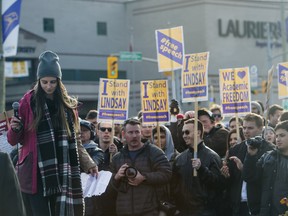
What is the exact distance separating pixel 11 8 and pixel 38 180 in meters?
11.7

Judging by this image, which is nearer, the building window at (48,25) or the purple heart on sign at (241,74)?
the purple heart on sign at (241,74)

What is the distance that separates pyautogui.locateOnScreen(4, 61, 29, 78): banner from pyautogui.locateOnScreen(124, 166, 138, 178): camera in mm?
37851

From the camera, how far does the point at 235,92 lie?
1282cm

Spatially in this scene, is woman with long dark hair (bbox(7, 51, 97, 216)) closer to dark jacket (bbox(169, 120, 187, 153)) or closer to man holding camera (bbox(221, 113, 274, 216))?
man holding camera (bbox(221, 113, 274, 216))

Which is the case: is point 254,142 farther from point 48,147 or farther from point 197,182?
point 48,147

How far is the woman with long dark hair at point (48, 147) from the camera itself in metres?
7.39

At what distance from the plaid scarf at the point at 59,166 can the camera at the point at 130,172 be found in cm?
153

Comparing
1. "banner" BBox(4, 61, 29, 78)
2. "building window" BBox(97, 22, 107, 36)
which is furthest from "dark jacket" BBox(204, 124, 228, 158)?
"building window" BBox(97, 22, 107, 36)

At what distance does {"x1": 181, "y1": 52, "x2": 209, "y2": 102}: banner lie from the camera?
10.9m

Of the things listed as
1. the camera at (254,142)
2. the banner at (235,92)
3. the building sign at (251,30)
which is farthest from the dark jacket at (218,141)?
the building sign at (251,30)

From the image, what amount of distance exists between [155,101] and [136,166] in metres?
2.77

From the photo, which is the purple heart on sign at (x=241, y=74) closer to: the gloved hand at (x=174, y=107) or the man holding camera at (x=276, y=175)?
the gloved hand at (x=174, y=107)

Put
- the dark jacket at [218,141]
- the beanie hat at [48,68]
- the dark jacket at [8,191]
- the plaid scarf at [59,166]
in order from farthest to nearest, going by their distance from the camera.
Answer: the dark jacket at [218,141]
the beanie hat at [48,68]
the plaid scarf at [59,166]
the dark jacket at [8,191]

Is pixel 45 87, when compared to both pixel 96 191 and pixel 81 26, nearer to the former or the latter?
pixel 96 191
